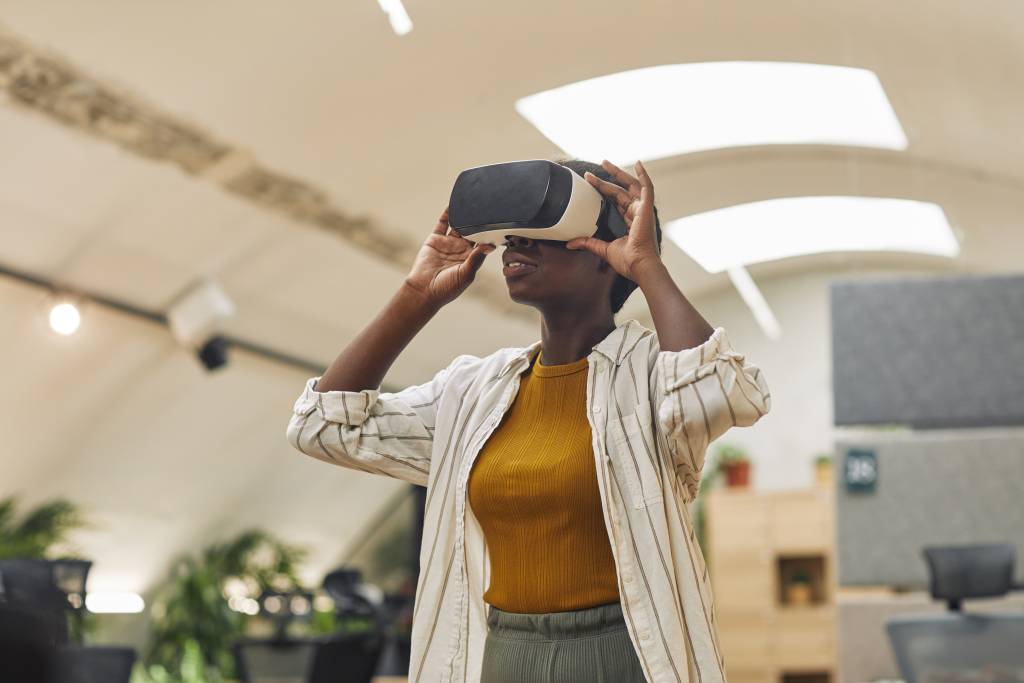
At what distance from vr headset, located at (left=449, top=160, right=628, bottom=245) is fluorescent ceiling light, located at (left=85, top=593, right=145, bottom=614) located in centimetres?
687

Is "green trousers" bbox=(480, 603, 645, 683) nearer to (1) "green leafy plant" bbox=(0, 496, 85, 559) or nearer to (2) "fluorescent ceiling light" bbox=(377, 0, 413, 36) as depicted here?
(2) "fluorescent ceiling light" bbox=(377, 0, 413, 36)

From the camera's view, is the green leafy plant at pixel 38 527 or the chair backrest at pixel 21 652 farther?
the green leafy plant at pixel 38 527

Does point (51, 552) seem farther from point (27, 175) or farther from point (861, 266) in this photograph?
point (861, 266)

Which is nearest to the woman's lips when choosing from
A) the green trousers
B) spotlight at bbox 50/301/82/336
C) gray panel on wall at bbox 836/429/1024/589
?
the green trousers

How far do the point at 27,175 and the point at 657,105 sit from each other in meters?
3.15

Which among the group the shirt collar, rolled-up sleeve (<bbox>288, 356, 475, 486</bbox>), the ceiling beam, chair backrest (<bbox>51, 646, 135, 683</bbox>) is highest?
the ceiling beam

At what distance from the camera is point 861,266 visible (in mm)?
10508

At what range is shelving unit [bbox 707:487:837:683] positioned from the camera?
9945 mm

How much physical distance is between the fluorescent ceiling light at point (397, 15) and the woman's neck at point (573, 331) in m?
3.09

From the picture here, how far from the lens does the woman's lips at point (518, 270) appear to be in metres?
1.45

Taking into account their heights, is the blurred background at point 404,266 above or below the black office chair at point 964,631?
above

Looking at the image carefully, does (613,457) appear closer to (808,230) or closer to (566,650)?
(566,650)

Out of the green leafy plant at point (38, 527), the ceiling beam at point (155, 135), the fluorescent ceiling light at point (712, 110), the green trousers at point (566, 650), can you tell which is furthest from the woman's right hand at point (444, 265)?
the green leafy plant at point (38, 527)

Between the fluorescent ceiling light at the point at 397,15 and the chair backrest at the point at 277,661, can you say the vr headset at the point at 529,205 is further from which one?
the chair backrest at the point at 277,661
